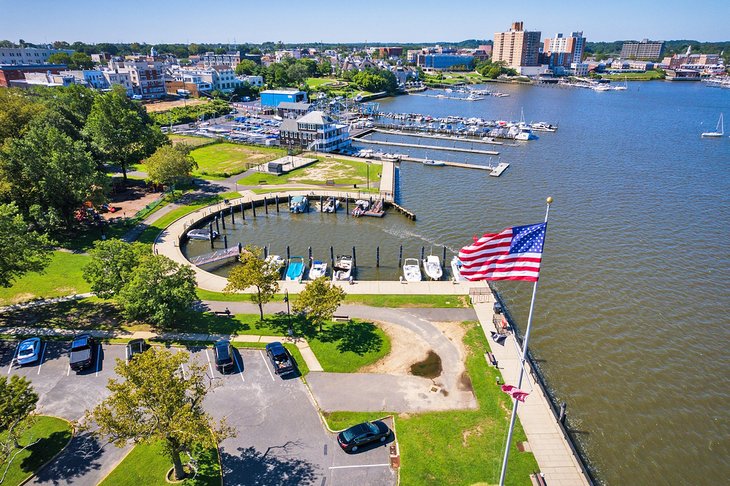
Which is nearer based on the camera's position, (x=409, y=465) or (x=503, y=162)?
(x=409, y=465)

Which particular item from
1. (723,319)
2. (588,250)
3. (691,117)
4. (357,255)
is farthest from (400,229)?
(691,117)

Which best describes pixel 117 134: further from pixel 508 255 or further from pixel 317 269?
pixel 508 255

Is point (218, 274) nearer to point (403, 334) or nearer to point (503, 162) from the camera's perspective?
point (403, 334)

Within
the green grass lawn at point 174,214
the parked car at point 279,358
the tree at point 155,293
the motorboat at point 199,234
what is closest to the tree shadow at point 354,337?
the parked car at point 279,358

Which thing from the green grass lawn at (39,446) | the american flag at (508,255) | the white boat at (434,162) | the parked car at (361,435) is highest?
the american flag at (508,255)

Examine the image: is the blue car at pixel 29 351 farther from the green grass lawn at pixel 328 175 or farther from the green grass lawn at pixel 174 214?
the green grass lawn at pixel 328 175

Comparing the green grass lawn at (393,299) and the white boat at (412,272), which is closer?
the green grass lawn at (393,299)

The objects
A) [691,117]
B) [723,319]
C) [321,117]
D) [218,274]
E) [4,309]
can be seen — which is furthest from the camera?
[691,117]
